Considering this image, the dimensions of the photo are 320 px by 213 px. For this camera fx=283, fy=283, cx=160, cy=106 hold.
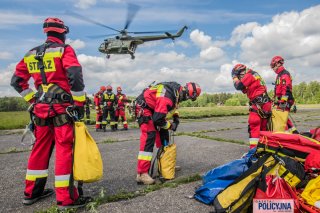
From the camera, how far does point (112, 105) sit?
1388 cm

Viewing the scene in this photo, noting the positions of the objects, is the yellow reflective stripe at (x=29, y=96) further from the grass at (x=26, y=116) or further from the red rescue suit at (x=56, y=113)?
the grass at (x=26, y=116)

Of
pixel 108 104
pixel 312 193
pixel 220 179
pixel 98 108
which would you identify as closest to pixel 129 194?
pixel 220 179

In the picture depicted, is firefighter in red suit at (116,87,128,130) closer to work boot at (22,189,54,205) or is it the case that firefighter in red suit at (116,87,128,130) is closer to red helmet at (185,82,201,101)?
red helmet at (185,82,201,101)

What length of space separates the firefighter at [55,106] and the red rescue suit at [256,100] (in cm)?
384

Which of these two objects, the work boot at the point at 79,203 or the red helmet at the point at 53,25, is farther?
the red helmet at the point at 53,25

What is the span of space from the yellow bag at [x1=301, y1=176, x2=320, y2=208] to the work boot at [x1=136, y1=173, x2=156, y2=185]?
2111mm

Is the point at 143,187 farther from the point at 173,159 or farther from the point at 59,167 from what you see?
the point at 59,167

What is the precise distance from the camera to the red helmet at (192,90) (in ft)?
15.6

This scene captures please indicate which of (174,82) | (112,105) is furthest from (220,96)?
(174,82)

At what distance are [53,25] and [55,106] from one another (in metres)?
1.06

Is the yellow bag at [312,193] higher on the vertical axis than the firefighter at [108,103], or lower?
lower

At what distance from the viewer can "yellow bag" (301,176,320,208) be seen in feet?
8.81

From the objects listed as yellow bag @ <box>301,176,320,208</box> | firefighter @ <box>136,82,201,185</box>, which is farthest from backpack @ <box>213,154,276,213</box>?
firefighter @ <box>136,82,201,185</box>

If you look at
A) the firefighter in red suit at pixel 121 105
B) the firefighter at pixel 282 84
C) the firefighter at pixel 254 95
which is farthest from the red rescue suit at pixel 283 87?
the firefighter in red suit at pixel 121 105
